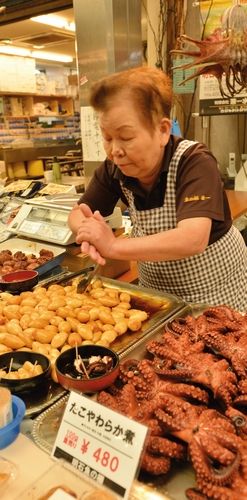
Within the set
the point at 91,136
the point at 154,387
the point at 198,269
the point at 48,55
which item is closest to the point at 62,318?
the point at 154,387

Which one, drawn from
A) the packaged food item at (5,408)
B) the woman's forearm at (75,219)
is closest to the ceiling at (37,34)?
the woman's forearm at (75,219)

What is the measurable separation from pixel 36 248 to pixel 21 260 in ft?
0.81

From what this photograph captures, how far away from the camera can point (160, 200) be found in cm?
188

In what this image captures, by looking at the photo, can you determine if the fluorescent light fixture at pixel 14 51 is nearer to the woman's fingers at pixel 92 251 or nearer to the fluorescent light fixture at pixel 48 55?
the fluorescent light fixture at pixel 48 55

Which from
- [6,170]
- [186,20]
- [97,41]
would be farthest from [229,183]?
[6,170]

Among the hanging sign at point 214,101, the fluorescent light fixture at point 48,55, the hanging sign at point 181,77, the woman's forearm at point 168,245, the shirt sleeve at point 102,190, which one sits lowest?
the woman's forearm at point 168,245

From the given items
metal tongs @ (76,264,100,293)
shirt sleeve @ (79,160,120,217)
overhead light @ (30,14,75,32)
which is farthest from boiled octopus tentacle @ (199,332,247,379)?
overhead light @ (30,14,75,32)

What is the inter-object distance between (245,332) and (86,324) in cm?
55

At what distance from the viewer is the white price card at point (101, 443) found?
32.6 inches

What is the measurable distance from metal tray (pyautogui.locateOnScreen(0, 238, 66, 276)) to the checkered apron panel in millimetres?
526

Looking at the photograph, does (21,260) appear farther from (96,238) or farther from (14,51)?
(14,51)

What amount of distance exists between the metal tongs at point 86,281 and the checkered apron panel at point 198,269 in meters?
0.24

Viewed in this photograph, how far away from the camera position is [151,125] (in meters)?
1.55

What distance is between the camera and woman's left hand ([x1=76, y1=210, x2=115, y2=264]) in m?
1.59
